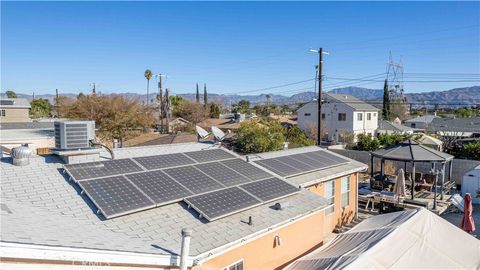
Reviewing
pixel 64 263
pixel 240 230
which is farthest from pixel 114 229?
pixel 240 230

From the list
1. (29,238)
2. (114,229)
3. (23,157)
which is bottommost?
(114,229)

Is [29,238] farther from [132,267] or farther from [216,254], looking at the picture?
[216,254]

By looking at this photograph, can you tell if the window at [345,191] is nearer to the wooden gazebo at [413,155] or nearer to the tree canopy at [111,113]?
the wooden gazebo at [413,155]

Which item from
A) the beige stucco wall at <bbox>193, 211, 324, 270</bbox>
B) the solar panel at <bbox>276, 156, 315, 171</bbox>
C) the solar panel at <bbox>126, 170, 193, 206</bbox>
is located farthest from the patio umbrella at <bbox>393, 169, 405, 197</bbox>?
the solar panel at <bbox>126, 170, 193, 206</bbox>

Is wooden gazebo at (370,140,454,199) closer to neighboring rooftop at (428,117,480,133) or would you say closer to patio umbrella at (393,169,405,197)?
patio umbrella at (393,169,405,197)

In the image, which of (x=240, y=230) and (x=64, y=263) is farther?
(x=240, y=230)

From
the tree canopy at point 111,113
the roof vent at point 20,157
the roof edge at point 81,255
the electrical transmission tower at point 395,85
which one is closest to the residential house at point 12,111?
the tree canopy at point 111,113

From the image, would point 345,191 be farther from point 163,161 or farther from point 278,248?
point 163,161
